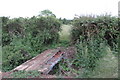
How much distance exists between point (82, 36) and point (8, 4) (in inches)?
142

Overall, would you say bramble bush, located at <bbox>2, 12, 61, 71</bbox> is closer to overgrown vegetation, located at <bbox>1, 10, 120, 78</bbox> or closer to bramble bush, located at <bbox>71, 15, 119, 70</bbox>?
overgrown vegetation, located at <bbox>1, 10, 120, 78</bbox>

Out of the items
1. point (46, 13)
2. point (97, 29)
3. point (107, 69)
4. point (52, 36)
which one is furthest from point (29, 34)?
point (107, 69)

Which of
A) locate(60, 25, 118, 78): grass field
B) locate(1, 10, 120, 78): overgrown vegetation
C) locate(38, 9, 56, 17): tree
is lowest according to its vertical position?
locate(60, 25, 118, 78): grass field

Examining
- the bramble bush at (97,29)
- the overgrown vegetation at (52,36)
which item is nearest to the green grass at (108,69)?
the overgrown vegetation at (52,36)

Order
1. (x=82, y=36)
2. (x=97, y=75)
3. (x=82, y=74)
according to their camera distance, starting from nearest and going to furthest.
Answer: (x=97, y=75) < (x=82, y=74) < (x=82, y=36)

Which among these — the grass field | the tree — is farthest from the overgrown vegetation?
the grass field

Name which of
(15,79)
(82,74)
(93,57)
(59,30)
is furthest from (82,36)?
(15,79)

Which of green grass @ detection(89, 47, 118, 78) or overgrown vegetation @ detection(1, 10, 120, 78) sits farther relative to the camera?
overgrown vegetation @ detection(1, 10, 120, 78)

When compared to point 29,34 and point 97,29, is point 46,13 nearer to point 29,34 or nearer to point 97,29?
point 29,34

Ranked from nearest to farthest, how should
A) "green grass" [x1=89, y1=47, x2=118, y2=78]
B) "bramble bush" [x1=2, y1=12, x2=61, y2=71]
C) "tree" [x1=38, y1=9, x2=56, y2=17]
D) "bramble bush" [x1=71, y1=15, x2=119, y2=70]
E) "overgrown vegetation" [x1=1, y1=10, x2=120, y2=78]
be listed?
"green grass" [x1=89, y1=47, x2=118, y2=78], "overgrown vegetation" [x1=1, y1=10, x2=120, y2=78], "bramble bush" [x1=71, y1=15, x2=119, y2=70], "bramble bush" [x1=2, y1=12, x2=61, y2=71], "tree" [x1=38, y1=9, x2=56, y2=17]

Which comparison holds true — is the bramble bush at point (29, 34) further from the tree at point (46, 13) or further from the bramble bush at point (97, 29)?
the bramble bush at point (97, 29)

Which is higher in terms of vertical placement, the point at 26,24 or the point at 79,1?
the point at 79,1

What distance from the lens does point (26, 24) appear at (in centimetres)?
711

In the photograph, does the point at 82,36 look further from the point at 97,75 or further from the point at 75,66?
the point at 97,75
